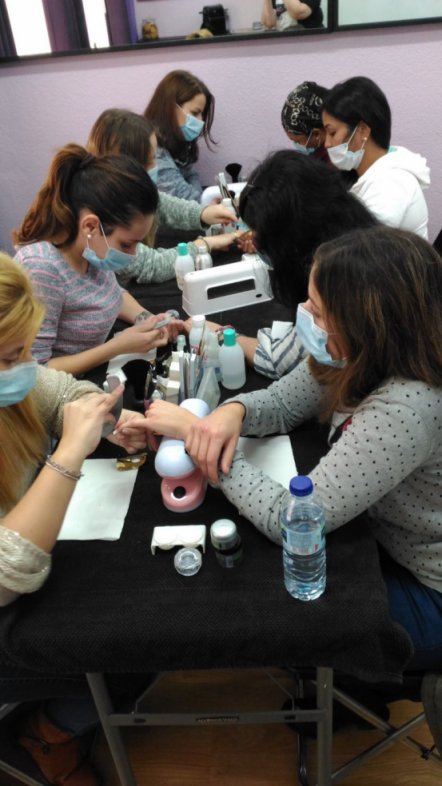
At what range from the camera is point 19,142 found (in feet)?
10.7

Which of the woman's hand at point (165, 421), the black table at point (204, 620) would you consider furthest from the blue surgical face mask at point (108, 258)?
the black table at point (204, 620)

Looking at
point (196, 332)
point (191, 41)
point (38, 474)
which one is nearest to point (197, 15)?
point (191, 41)

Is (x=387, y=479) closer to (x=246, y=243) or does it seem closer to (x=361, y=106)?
(x=246, y=243)


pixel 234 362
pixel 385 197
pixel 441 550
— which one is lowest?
pixel 441 550

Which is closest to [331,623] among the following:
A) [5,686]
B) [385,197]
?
[5,686]

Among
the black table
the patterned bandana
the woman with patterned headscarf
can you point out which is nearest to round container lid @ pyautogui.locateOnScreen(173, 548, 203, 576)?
the black table

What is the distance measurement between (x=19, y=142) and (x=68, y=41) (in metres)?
0.64

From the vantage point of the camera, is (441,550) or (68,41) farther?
(68,41)

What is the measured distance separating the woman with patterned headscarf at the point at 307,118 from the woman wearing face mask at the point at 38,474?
173 cm

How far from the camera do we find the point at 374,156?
2143 mm

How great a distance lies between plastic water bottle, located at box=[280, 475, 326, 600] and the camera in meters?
0.84

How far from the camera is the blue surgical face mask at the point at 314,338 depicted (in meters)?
1.07

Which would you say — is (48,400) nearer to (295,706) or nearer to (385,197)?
(295,706)

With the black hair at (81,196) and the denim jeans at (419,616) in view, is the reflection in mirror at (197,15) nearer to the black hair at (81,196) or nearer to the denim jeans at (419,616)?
the black hair at (81,196)
